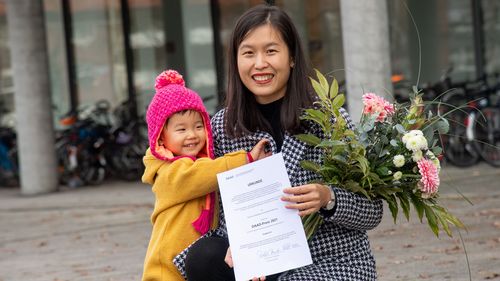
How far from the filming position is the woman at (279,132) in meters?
3.95

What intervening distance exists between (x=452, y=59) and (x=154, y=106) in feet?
40.6

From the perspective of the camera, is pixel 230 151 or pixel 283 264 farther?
pixel 230 151

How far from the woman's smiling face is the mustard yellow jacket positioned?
0.28m

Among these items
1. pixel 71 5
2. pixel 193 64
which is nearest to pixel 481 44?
pixel 193 64

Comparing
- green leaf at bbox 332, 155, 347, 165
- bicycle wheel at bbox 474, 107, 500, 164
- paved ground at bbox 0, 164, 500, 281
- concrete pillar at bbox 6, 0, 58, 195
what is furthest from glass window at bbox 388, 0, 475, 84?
green leaf at bbox 332, 155, 347, 165

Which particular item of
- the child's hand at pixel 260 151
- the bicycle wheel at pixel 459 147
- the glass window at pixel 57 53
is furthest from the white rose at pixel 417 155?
the glass window at pixel 57 53

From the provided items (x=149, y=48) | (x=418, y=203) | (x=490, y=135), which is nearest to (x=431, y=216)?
(x=418, y=203)

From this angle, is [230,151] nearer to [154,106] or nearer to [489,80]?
[154,106]

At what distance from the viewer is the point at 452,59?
16203mm

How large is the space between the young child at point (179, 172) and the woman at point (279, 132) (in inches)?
2.8

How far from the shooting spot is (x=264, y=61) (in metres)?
4.12

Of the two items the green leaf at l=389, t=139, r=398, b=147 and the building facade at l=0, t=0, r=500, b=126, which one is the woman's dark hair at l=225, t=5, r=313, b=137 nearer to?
the green leaf at l=389, t=139, r=398, b=147

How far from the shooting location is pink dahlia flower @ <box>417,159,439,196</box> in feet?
12.6

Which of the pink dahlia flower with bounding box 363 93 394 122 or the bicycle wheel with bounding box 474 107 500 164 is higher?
the pink dahlia flower with bounding box 363 93 394 122
